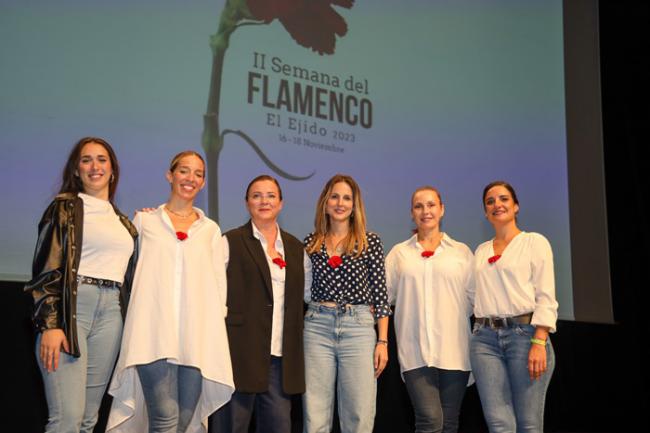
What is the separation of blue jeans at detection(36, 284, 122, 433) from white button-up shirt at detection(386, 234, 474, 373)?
1388 millimetres

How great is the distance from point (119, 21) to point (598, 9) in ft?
13.4

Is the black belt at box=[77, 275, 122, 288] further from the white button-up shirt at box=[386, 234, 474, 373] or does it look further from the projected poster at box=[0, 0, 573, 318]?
the white button-up shirt at box=[386, 234, 474, 373]

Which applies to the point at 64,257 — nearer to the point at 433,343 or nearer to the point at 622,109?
the point at 433,343

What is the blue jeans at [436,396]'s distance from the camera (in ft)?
10.3

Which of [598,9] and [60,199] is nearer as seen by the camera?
[60,199]

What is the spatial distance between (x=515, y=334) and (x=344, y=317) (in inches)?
31.6

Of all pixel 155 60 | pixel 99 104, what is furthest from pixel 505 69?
pixel 99 104

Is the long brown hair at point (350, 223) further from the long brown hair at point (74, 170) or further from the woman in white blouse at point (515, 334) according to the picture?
the long brown hair at point (74, 170)

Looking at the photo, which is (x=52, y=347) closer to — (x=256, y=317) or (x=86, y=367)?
(x=86, y=367)

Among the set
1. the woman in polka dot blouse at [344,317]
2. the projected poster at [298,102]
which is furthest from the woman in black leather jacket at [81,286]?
the projected poster at [298,102]

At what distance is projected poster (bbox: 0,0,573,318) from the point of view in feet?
12.3

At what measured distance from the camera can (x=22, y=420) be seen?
11.0ft

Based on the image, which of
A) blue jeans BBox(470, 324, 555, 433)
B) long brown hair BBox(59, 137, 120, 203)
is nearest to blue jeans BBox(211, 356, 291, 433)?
blue jeans BBox(470, 324, 555, 433)

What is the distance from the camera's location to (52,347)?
2.45 metres
